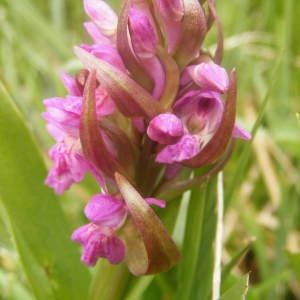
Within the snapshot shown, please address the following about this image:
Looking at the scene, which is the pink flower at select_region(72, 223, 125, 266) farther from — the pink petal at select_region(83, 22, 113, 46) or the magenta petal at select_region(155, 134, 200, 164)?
the pink petal at select_region(83, 22, 113, 46)

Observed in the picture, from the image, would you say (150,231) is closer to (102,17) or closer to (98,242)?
(98,242)

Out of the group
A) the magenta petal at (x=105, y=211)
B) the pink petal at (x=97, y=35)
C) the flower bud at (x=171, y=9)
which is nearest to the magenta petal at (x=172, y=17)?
the flower bud at (x=171, y=9)

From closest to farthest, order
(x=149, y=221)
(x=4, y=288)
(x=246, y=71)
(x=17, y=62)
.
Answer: (x=149, y=221)
(x=4, y=288)
(x=17, y=62)
(x=246, y=71)

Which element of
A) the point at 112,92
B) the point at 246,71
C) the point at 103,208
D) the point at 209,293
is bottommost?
the point at 246,71

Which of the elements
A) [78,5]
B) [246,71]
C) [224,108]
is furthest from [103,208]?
[78,5]

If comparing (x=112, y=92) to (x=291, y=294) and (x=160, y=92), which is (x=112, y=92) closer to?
(x=160, y=92)

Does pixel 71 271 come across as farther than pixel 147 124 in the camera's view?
Yes
